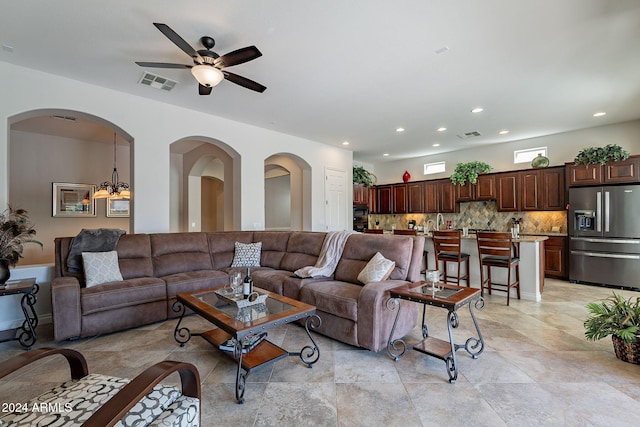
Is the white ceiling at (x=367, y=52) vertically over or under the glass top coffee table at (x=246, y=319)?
over

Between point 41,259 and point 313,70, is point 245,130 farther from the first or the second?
point 41,259

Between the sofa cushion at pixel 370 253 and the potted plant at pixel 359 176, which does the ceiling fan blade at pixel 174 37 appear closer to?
the sofa cushion at pixel 370 253

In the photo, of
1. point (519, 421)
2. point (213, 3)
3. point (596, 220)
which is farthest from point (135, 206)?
point (596, 220)

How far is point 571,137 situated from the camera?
5934mm

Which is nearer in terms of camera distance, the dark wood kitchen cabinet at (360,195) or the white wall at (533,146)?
the white wall at (533,146)

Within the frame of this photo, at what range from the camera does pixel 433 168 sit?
8.09 meters

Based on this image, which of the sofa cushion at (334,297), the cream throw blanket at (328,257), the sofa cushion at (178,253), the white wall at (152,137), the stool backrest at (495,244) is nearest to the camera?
the sofa cushion at (334,297)

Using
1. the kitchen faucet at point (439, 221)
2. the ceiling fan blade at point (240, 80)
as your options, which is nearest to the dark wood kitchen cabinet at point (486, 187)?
the kitchen faucet at point (439, 221)

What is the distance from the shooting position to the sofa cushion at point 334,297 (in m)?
2.70

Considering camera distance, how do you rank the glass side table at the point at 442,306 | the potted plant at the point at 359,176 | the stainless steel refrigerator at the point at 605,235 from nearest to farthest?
the glass side table at the point at 442,306
the stainless steel refrigerator at the point at 605,235
the potted plant at the point at 359,176

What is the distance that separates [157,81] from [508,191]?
6863 mm

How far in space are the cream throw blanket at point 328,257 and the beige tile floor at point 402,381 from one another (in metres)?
0.69

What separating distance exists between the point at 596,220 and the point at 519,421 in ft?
16.4

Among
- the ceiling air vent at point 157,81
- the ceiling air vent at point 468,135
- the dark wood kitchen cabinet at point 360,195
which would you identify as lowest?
the dark wood kitchen cabinet at point 360,195
